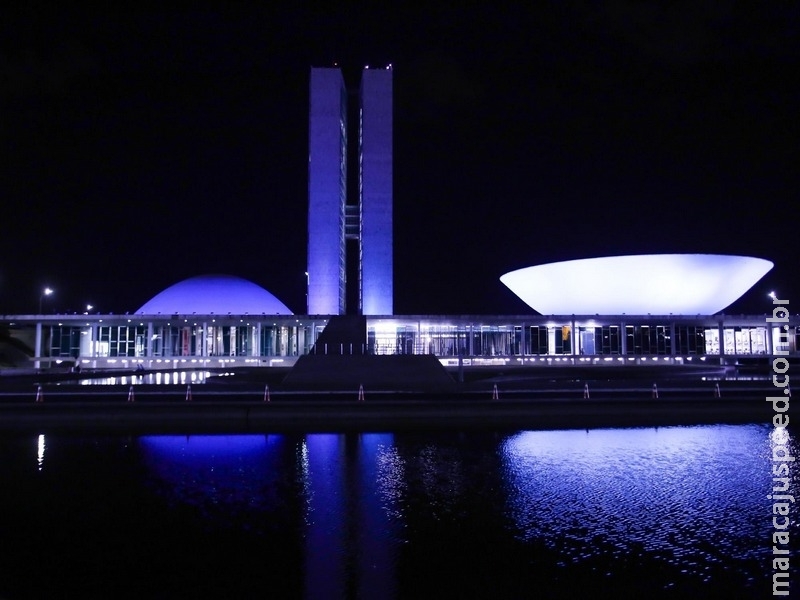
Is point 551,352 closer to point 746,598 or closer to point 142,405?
point 142,405

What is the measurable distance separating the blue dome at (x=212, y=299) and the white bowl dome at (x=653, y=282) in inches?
886

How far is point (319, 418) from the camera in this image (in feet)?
58.1

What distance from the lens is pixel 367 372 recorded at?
97.2 ft

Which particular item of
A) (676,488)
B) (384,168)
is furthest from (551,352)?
(676,488)

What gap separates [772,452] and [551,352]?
39.1 metres

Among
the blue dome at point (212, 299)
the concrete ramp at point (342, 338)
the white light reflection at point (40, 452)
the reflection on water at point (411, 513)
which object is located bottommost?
the reflection on water at point (411, 513)

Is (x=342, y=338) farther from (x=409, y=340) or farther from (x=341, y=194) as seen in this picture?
(x=341, y=194)

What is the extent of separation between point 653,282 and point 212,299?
34.1m

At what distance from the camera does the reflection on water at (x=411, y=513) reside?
679 centimetres

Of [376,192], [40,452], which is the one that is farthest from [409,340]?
[40,452]

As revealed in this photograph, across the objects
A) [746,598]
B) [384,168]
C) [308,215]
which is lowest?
[746,598]

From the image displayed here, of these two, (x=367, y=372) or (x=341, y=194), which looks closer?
(x=367, y=372)

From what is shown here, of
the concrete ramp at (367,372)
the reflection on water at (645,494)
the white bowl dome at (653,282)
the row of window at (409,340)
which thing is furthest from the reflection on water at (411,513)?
the white bowl dome at (653,282)

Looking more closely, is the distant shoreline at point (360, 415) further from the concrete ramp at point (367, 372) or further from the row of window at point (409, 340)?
the row of window at point (409, 340)
